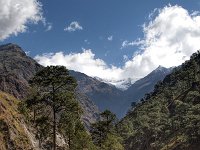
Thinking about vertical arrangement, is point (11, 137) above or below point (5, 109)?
below

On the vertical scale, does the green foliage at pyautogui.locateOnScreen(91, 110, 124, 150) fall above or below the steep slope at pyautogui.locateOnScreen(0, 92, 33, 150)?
below

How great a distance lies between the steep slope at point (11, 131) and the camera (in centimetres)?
10139

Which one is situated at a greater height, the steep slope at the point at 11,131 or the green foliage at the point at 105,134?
the steep slope at the point at 11,131

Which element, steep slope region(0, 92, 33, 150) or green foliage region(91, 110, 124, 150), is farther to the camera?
steep slope region(0, 92, 33, 150)

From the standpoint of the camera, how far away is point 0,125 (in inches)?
4077

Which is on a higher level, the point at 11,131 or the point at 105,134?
the point at 11,131

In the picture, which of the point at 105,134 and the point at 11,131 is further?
the point at 11,131

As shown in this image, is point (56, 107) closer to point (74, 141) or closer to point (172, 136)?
point (74, 141)

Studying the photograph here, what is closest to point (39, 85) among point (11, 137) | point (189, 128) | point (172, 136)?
point (11, 137)

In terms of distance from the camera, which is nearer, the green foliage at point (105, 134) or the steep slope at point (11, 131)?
the green foliage at point (105, 134)

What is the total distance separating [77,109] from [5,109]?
74.5 meters

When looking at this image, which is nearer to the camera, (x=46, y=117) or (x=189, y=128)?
(x=46, y=117)

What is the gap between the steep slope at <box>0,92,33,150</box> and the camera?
101m

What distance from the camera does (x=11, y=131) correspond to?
4166 inches
